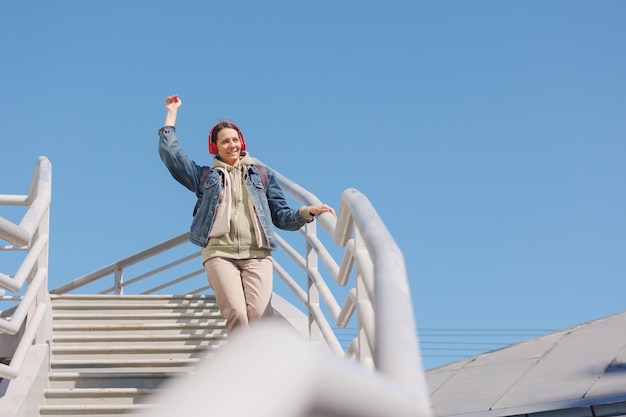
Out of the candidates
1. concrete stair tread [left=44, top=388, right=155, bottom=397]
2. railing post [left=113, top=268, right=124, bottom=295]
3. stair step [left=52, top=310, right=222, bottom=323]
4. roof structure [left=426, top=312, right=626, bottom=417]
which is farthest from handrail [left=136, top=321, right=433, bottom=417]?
roof structure [left=426, top=312, right=626, bottom=417]

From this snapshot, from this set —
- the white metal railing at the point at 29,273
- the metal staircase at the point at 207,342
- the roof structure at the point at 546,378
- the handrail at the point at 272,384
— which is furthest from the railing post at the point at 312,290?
the roof structure at the point at 546,378

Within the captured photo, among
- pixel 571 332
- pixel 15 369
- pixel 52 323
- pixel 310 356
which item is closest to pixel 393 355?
pixel 310 356

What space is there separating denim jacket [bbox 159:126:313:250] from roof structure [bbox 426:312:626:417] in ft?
22.8

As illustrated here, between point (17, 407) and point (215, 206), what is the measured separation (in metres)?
1.51

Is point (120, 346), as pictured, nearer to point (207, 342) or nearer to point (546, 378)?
point (207, 342)

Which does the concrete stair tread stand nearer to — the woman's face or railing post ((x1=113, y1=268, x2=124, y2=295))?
the woman's face

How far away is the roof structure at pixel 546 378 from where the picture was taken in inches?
451

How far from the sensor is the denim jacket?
5.14 metres

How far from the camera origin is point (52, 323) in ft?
22.3

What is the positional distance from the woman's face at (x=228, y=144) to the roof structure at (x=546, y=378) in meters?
7.24

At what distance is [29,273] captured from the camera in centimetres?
530

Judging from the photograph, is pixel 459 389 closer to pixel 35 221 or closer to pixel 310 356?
pixel 35 221

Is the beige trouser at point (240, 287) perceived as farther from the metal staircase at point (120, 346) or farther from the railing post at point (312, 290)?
the metal staircase at point (120, 346)

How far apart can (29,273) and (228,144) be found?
4.57ft
